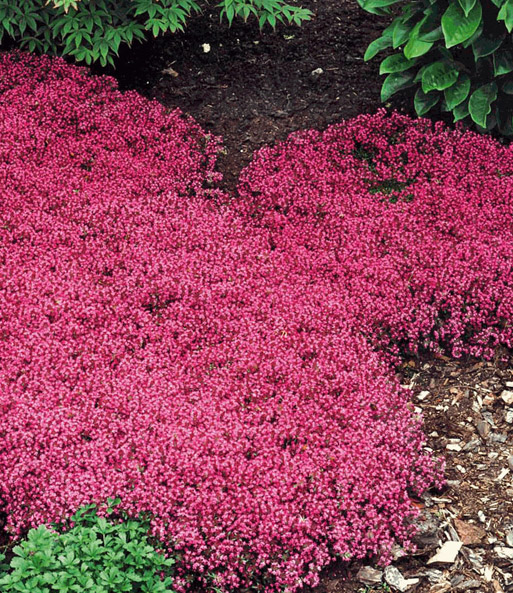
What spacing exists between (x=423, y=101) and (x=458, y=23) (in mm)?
988

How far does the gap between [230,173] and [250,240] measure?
1.36 meters

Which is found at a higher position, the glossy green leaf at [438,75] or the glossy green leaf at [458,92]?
the glossy green leaf at [438,75]

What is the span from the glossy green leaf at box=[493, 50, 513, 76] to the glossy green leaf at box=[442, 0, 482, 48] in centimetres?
45

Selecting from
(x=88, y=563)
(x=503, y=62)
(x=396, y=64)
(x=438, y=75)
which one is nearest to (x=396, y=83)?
(x=396, y=64)

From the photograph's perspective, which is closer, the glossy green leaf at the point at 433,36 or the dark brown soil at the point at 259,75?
the glossy green leaf at the point at 433,36

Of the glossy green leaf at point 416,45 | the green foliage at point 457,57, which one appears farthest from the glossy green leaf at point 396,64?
the glossy green leaf at point 416,45

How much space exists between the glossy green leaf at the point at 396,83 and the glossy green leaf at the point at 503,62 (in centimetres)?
91

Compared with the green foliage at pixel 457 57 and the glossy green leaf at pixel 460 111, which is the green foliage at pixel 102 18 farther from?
the glossy green leaf at pixel 460 111

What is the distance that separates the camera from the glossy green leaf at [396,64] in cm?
712

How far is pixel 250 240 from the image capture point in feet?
19.8

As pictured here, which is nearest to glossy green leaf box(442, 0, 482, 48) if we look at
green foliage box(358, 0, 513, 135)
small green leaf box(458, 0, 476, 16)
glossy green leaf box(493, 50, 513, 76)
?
green foliage box(358, 0, 513, 135)

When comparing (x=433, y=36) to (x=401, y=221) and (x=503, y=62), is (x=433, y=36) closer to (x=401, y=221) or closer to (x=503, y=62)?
(x=503, y=62)

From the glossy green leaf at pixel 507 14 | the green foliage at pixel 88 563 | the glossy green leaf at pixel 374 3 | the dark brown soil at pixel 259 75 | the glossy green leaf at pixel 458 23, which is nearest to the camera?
the green foliage at pixel 88 563

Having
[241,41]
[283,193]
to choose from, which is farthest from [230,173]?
[241,41]
